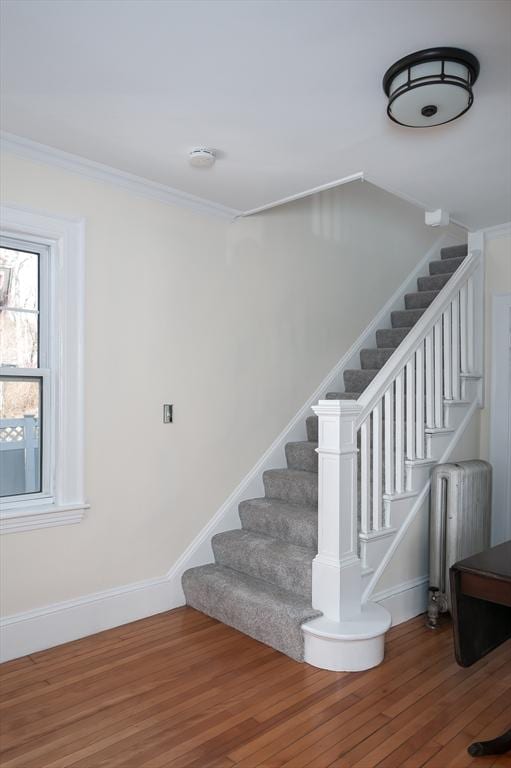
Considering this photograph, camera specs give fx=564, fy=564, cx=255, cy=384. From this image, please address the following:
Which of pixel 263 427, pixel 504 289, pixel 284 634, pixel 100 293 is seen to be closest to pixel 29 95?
pixel 100 293

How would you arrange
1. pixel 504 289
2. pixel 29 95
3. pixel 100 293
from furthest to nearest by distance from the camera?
pixel 504 289 → pixel 100 293 → pixel 29 95

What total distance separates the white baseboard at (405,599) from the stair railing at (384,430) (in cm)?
32

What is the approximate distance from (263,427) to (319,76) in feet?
7.55

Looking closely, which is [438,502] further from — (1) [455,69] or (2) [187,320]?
(1) [455,69]

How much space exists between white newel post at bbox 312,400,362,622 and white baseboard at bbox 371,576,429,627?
→ 1.14ft

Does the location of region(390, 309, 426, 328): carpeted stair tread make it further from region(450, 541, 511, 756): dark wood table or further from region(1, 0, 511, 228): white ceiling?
region(450, 541, 511, 756): dark wood table

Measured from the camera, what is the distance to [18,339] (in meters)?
2.86

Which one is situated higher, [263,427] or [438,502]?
[263,427]

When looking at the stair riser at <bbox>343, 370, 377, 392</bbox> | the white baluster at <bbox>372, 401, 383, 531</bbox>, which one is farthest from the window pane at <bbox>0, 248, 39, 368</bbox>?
the stair riser at <bbox>343, 370, 377, 392</bbox>

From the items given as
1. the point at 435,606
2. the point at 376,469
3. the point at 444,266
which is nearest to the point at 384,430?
the point at 376,469

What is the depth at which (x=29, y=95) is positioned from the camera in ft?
7.53

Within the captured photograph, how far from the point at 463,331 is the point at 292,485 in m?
1.56

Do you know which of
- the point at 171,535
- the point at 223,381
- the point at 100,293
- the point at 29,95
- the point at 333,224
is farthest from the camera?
the point at 333,224

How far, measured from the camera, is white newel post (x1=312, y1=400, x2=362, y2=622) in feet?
8.94
